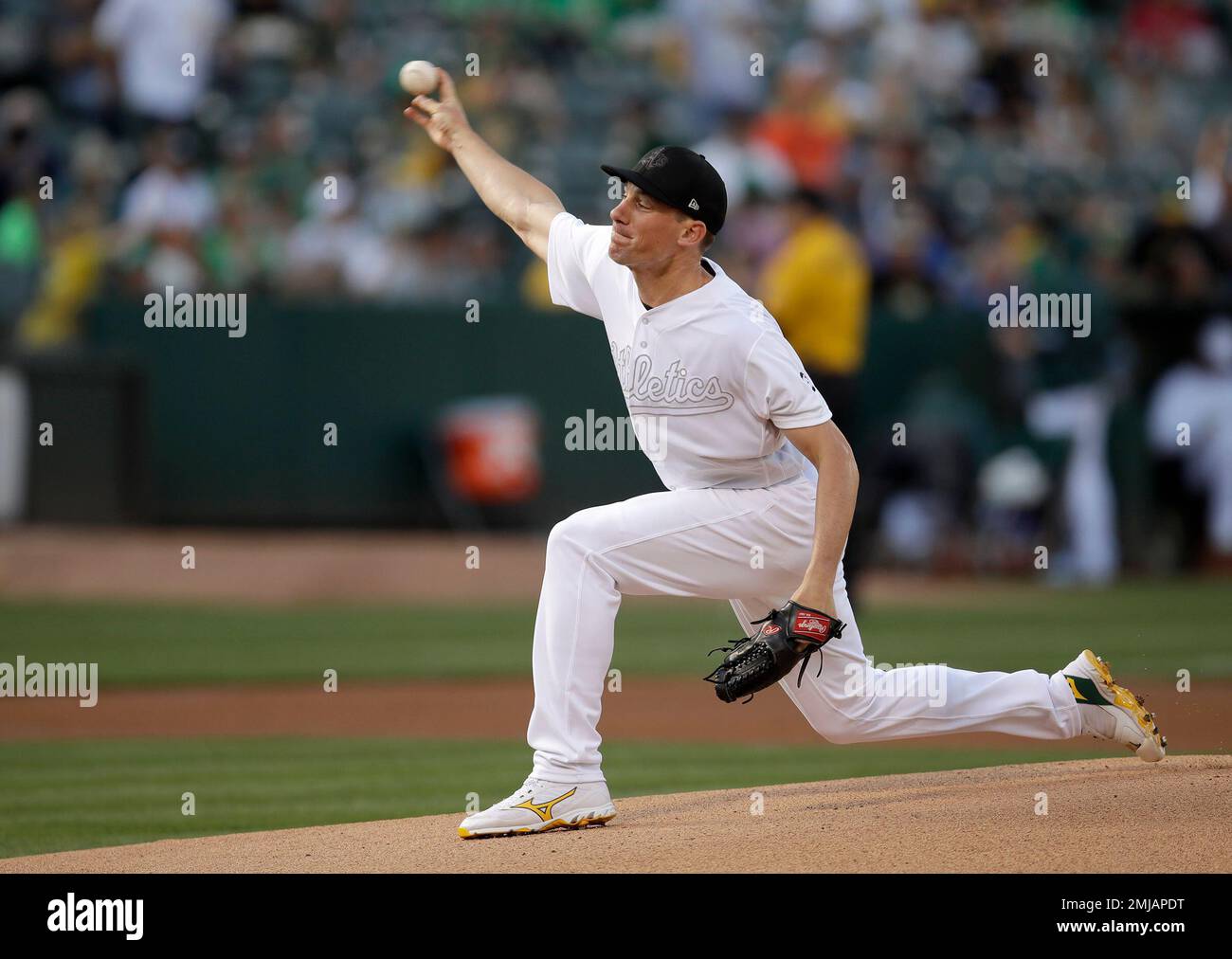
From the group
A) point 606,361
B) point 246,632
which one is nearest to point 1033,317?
point 606,361

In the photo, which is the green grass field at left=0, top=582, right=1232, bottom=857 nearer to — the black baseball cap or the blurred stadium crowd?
the blurred stadium crowd

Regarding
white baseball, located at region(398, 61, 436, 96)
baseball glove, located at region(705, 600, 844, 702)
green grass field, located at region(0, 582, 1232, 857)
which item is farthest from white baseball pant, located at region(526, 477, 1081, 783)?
white baseball, located at region(398, 61, 436, 96)

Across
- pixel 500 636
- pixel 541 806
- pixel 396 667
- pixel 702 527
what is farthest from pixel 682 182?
pixel 500 636

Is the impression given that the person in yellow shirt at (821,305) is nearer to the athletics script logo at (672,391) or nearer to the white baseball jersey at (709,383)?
the white baseball jersey at (709,383)

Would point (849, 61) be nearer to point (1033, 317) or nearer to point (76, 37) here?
point (1033, 317)

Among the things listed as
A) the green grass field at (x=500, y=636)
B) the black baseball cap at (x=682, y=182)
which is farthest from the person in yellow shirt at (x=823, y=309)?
the black baseball cap at (x=682, y=182)
